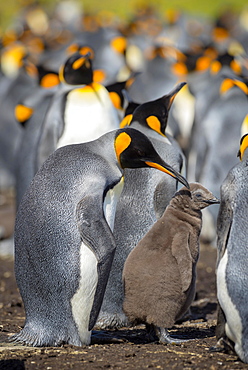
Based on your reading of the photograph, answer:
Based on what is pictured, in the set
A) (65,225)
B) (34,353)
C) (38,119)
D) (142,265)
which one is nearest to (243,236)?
(142,265)

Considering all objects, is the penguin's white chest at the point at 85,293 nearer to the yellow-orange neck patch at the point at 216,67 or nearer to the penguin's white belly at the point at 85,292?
the penguin's white belly at the point at 85,292

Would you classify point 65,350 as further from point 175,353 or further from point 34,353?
point 175,353

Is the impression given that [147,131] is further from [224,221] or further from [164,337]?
[164,337]

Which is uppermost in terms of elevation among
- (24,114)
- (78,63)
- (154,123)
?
(154,123)

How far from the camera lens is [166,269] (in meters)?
3.97

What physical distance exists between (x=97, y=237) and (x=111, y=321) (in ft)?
3.86

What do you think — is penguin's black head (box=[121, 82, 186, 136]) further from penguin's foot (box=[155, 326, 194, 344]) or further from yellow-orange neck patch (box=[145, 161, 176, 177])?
penguin's foot (box=[155, 326, 194, 344])

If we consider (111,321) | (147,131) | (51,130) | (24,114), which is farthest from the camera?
(24,114)

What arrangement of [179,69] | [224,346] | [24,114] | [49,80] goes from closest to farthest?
1. [224,346]
2. [24,114]
3. [49,80]
4. [179,69]

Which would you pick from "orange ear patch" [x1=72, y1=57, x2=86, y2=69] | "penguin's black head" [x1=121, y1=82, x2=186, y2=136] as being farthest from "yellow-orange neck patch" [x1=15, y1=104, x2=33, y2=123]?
"penguin's black head" [x1=121, y1=82, x2=186, y2=136]

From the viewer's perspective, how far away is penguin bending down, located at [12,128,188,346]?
12.8ft

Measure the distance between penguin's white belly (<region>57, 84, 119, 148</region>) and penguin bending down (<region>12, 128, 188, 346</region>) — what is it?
196 cm

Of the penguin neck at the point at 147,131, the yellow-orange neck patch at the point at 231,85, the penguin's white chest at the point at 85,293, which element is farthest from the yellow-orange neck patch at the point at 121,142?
the yellow-orange neck patch at the point at 231,85

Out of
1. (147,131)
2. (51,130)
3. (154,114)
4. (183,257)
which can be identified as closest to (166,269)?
(183,257)
